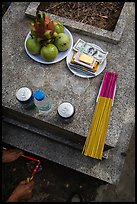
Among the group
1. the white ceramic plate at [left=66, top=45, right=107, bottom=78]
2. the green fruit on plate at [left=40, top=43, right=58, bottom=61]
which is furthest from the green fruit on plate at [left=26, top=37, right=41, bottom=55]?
the white ceramic plate at [left=66, top=45, right=107, bottom=78]

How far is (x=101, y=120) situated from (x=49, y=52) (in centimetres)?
84

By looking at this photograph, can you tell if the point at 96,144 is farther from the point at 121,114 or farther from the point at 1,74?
the point at 1,74

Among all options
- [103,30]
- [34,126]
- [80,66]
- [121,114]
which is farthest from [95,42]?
[34,126]

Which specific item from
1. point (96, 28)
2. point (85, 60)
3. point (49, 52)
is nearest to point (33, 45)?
point (49, 52)

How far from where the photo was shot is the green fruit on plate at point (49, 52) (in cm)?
332

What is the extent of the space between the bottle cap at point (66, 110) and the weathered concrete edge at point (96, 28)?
0.92 metres

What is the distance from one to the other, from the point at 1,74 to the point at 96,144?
1.23 m

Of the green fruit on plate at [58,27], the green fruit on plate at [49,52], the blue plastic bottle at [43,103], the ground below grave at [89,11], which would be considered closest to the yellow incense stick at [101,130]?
the blue plastic bottle at [43,103]

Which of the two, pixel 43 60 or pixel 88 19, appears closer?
pixel 43 60

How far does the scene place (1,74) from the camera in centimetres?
353

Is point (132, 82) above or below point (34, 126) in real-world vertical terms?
above

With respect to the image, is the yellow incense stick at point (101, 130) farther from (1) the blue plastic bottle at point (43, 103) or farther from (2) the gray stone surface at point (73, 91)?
(1) the blue plastic bottle at point (43, 103)

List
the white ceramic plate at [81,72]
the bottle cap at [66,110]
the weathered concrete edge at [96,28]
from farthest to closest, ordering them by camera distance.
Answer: the weathered concrete edge at [96,28], the white ceramic plate at [81,72], the bottle cap at [66,110]

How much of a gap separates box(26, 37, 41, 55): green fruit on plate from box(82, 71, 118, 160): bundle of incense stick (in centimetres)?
74
